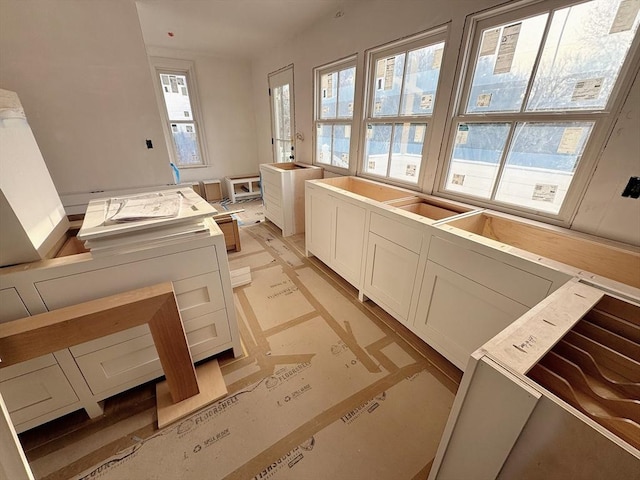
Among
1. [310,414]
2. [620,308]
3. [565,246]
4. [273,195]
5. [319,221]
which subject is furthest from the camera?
[273,195]

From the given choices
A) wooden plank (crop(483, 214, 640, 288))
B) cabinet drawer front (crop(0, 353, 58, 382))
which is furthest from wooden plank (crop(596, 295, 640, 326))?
cabinet drawer front (crop(0, 353, 58, 382))

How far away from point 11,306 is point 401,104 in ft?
9.22

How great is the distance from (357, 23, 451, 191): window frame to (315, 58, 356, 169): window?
9.8 inches

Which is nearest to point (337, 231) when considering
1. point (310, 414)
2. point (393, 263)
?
point (393, 263)

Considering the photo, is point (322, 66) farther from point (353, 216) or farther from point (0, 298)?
point (0, 298)

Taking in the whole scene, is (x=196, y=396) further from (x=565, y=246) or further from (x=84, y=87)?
(x=84, y=87)

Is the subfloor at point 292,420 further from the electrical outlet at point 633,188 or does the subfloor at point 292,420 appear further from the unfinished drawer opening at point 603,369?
the electrical outlet at point 633,188

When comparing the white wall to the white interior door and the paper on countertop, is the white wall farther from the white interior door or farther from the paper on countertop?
the paper on countertop

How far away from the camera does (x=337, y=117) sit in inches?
121

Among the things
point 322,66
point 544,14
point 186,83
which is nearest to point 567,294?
point 544,14

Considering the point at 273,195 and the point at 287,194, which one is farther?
the point at 273,195

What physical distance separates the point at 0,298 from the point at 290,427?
4.37 ft

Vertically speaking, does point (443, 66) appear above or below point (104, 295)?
above

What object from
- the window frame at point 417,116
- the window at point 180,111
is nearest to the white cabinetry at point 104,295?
the window frame at point 417,116
